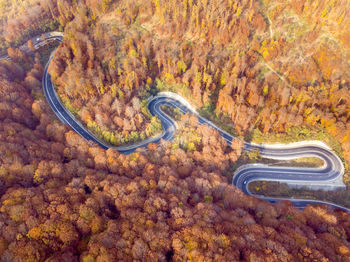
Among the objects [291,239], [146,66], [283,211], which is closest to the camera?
[291,239]

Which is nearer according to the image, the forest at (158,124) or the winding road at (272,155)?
the forest at (158,124)

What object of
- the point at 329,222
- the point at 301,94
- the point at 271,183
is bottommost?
the point at 329,222

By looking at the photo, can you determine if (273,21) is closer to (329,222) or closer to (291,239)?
(329,222)

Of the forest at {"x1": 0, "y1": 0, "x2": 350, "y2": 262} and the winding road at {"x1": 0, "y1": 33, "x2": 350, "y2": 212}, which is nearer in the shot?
the forest at {"x1": 0, "y1": 0, "x2": 350, "y2": 262}

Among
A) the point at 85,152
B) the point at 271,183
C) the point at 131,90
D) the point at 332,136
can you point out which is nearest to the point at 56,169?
the point at 85,152

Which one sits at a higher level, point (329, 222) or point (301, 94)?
point (301, 94)

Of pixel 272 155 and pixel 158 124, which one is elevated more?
pixel 272 155

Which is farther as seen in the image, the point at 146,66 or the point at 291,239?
the point at 146,66

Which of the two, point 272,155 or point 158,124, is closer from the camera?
point 272,155
